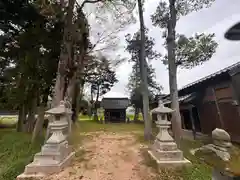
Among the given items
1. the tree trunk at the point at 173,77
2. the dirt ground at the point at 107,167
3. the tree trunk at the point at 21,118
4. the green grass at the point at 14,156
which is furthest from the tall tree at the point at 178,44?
the tree trunk at the point at 21,118

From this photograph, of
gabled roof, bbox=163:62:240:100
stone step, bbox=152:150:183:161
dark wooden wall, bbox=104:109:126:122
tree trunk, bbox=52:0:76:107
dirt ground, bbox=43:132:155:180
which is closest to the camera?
dirt ground, bbox=43:132:155:180

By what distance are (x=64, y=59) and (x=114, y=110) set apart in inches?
664

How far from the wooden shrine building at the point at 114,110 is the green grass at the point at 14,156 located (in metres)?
15.6

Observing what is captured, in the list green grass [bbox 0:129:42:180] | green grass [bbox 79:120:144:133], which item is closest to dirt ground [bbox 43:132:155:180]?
green grass [bbox 0:129:42:180]

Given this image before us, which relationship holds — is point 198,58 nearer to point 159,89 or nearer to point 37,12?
point 37,12

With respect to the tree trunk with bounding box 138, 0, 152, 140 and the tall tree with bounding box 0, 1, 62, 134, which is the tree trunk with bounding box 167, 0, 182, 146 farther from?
the tall tree with bounding box 0, 1, 62, 134

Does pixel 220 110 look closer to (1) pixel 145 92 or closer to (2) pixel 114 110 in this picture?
(1) pixel 145 92

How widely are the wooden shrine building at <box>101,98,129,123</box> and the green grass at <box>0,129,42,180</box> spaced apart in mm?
15648

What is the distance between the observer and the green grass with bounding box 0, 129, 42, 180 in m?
4.59

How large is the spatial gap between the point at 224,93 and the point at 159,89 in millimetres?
14093

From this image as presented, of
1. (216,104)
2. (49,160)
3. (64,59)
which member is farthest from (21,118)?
(216,104)

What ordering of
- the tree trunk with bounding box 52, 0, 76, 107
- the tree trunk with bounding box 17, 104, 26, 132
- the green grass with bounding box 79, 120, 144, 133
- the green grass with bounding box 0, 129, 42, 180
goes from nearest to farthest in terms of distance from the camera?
the green grass with bounding box 0, 129, 42, 180
the tree trunk with bounding box 52, 0, 76, 107
the tree trunk with bounding box 17, 104, 26, 132
the green grass with bounding box 79, 120, 144, 133

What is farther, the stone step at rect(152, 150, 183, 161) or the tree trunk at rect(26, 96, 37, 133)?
the tree trunk at rect(26, 96, 37, 133)

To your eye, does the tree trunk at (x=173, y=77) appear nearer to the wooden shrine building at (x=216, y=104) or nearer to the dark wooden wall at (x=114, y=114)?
the wooden shrine building at (x=216, y=104)
